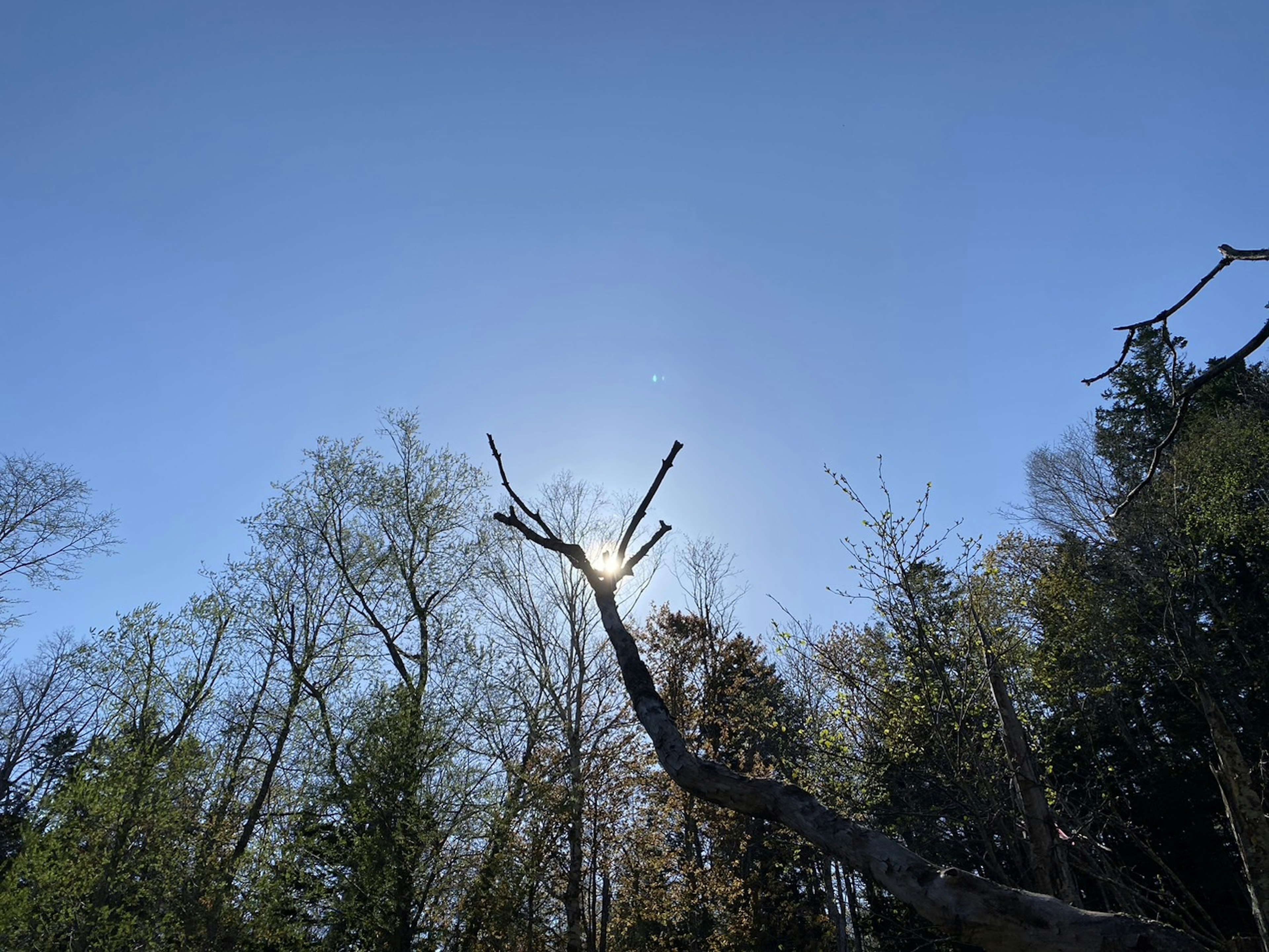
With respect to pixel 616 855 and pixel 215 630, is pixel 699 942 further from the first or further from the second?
pixel 215 630

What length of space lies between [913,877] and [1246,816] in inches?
135

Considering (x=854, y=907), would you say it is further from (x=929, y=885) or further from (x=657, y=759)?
(x=929, y=885)

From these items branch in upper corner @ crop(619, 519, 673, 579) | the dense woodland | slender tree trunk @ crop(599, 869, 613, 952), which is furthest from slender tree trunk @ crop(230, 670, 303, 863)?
branch in upper corner @ crop(619, 519, 673, 579)

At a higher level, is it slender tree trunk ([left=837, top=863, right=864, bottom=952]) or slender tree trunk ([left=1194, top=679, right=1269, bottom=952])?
slender tree trunk ([left=837, top=863, right=864, bottom=952])

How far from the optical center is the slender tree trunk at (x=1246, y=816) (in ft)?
12.6

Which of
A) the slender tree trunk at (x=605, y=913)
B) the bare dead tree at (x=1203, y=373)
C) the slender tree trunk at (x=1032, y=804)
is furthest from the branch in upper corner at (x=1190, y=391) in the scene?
the slender tree trunk at (x=605, y=913)

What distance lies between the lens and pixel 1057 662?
13.8 metres

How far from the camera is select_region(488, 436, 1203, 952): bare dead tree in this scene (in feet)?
5.82

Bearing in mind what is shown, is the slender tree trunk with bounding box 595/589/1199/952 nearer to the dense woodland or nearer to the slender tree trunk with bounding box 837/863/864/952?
the dense woodland

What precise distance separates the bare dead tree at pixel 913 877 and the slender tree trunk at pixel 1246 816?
3.02m

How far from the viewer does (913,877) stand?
207 centimetres

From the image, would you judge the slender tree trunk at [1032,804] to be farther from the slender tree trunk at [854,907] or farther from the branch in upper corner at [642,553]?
the slender tree trunk at [854,907]

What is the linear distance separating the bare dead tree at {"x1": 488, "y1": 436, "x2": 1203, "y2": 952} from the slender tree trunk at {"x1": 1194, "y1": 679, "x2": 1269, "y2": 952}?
3.02 metres

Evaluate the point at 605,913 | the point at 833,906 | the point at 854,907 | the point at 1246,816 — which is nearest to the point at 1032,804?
the point at 1246,816
